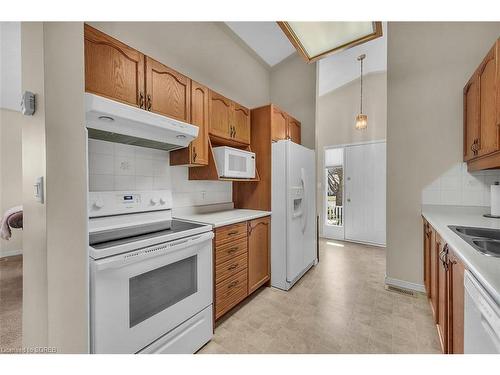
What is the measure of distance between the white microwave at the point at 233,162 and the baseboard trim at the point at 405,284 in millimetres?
1910

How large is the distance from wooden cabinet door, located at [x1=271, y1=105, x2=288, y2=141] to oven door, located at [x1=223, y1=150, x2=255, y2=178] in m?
0.39

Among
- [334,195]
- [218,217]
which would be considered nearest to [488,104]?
[218,217]

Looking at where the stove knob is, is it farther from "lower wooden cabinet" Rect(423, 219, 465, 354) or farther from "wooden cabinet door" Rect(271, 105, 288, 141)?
"lower wooden cabinet" Rect(423, 219, 465, 354)

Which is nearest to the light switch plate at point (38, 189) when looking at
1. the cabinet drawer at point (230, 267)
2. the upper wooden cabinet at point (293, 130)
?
the cabinet drawer at point (230, 267)

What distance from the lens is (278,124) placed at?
2.56 meters

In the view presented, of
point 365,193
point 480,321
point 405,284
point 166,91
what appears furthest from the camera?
point 365,193

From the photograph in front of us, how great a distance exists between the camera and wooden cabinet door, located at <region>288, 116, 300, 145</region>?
2816mm

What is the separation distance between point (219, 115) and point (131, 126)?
3.20ft

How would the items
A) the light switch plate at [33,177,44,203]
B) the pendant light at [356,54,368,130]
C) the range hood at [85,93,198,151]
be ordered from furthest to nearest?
the pendant light at [356,54,368,130] < the range hood at [85,93,198,151] < the light switch plate at [33,177,44,203]

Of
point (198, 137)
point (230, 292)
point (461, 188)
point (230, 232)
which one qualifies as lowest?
point (230, 292)

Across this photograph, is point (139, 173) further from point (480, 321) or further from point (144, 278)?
point (480, 321)

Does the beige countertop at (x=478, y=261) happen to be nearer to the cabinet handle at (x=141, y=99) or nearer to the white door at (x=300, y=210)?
the white door at (x=300, y=210)

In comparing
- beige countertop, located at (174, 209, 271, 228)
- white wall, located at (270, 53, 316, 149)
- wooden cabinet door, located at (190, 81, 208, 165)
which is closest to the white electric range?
beige countertop, located at (174, 209, 271, 228)
